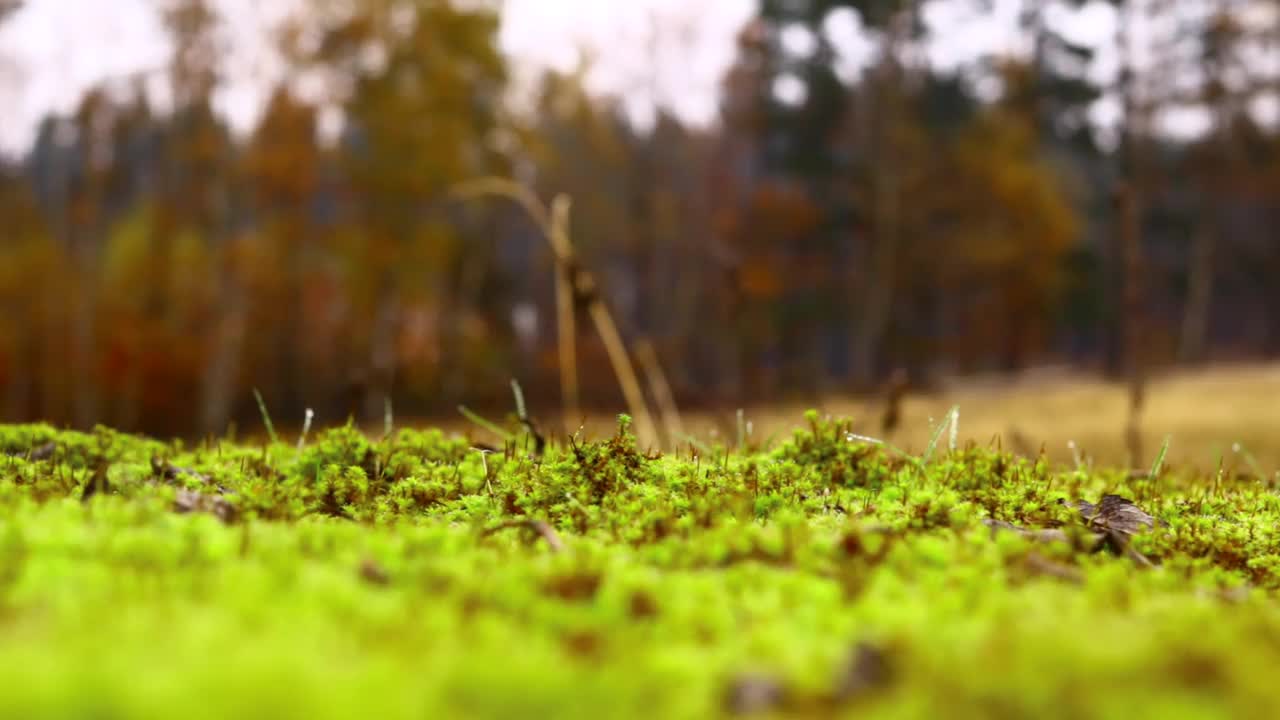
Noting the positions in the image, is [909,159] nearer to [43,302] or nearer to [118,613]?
[43,302]

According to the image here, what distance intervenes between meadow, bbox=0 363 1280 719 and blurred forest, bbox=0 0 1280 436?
21.7 meters

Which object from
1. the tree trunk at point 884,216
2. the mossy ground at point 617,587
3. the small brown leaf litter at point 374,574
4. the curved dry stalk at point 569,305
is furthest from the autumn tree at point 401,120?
the small brown leaf litter at point 374,574

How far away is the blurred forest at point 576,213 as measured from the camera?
27.6 metres

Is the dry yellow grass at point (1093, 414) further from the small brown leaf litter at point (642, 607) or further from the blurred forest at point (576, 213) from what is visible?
the small brown leaf litter at point (642, 607)

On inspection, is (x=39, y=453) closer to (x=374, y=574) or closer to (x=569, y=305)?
(x=374, y=574)

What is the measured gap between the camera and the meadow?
1139 millimetres

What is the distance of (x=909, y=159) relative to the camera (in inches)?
1358

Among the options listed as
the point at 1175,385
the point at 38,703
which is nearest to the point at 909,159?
the point at 1175,385

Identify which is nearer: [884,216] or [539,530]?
[539,530]

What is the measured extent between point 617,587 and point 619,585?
0.02 meters

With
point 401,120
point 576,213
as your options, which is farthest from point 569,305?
point 576,213

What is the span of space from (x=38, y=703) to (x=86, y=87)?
1317 inches

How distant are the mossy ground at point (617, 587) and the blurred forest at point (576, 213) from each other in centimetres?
2173

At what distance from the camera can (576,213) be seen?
46.7 metres
